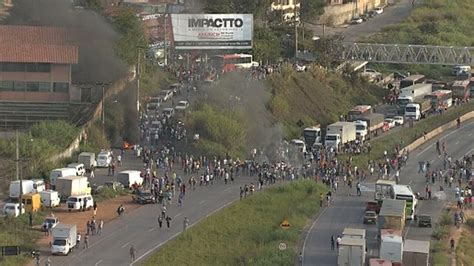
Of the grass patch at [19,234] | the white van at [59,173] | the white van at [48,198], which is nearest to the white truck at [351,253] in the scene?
the grass patch at [19,234]

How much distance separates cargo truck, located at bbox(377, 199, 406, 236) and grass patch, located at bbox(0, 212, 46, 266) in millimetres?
13786

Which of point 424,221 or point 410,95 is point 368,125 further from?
point 424,221

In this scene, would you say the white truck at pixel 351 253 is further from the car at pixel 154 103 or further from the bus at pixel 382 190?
the car at pixel 154 103

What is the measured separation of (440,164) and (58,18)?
2873 centimetres

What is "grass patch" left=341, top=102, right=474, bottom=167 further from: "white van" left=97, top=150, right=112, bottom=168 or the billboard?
"white van" left=97, top=150, right=112, bottom=168

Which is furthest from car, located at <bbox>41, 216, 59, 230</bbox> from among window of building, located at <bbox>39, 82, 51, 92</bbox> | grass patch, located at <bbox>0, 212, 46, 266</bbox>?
window of building, located at <bbox>39, 82, 51, 92</bbox>

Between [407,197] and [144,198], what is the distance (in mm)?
11650

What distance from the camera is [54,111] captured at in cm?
7381

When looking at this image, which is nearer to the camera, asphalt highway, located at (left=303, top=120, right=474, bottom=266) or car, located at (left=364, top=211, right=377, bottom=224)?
asphalt highway, located at (left=303, top=120, right=474, bottom=266)

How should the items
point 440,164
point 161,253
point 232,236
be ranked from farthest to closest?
point 440,164 < point 232,236 < point 161,253

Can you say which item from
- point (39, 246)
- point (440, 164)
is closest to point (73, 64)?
Result: point (440, 164)

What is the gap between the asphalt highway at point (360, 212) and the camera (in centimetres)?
5028

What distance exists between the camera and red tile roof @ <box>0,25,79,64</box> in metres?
74.0

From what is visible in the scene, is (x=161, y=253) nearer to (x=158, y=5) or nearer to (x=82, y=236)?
(x=82, y=236)
